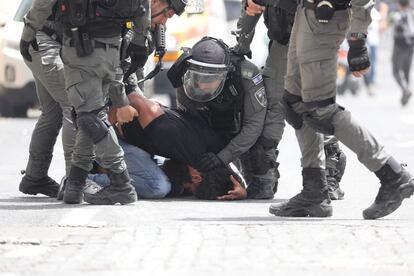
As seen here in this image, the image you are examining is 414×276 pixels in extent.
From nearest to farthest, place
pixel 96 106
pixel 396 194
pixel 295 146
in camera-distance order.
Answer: pixel 396 194 < pixel 96 106 < pixel 295 146

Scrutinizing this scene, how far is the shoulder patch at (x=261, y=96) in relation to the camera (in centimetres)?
934

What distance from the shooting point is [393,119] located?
64.4 ft

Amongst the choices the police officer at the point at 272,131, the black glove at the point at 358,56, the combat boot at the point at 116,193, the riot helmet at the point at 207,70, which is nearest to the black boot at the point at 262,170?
the police officer at the point at 272,131

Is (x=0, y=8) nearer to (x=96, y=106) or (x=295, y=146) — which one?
(x=295, y=146)

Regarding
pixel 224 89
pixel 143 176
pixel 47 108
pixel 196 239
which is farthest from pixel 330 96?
pixel 47 108

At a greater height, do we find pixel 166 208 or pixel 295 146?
pixel 166 208

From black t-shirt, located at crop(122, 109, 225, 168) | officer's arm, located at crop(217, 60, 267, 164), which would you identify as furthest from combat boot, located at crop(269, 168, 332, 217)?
black t-shirt, located at crop(122, 109, 225, 168)

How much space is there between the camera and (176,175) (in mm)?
9477

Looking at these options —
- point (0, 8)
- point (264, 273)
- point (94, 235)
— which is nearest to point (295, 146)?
point (0, 8)

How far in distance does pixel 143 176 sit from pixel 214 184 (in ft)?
1.49

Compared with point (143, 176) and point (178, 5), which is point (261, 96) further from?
point (143, 176)

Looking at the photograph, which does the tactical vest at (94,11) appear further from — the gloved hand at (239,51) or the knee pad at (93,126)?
the gloved hand at (239,51)

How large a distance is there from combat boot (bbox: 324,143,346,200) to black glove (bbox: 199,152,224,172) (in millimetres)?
694

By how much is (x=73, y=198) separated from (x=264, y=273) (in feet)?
9.31
